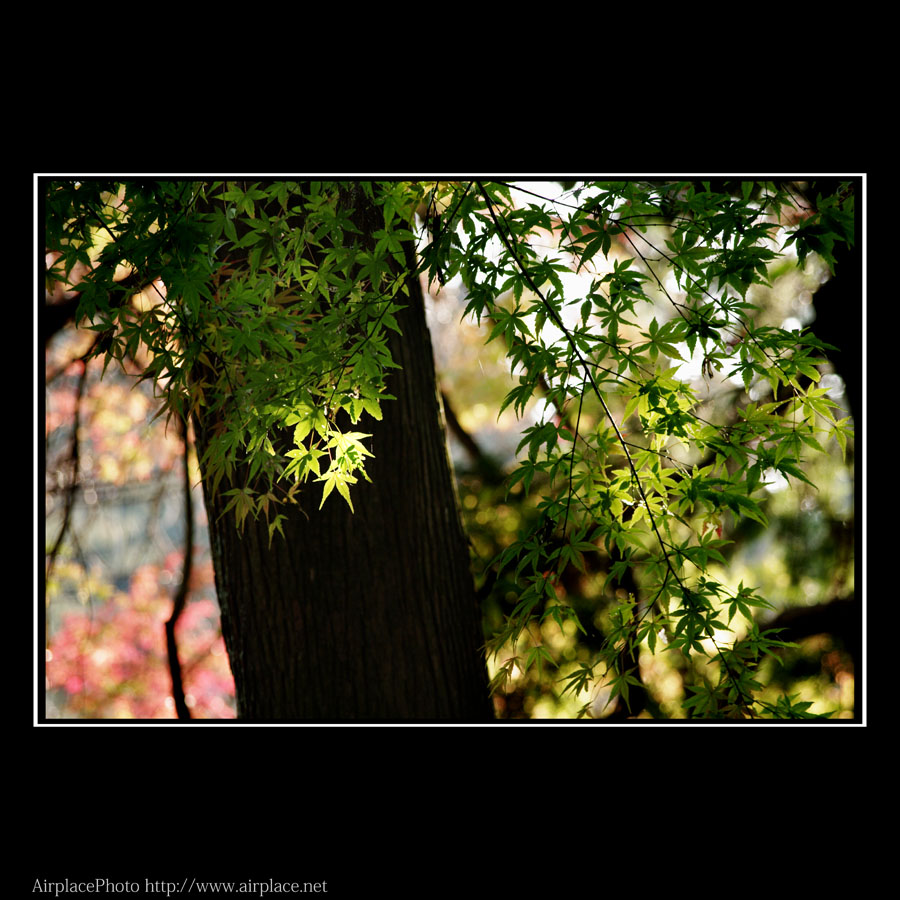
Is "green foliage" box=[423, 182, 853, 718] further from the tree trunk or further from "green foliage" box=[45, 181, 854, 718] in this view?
the tree trunk

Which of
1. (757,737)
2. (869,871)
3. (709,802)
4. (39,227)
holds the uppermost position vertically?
(39,227)

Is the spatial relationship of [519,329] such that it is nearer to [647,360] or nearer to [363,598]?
[647,360]

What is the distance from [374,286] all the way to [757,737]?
1.09 m

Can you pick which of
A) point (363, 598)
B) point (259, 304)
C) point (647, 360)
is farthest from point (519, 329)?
point (363, 598)

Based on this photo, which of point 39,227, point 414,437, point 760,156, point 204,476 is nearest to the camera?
point 760,156

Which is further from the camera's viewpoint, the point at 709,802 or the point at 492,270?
the point at 492,270

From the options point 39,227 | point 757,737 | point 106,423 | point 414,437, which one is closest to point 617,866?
point 757,737

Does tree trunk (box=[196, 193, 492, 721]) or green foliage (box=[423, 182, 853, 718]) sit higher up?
green foliage (box=[423, 182, 853, 718])

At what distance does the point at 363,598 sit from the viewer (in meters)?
2.02

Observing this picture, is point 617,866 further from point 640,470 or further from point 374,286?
point 374,286

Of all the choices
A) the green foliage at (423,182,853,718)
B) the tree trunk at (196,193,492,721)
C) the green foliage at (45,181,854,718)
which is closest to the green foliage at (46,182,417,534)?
the green foliage at (45,181,854,718)

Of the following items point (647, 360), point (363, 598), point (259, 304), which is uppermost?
point (259, 304)

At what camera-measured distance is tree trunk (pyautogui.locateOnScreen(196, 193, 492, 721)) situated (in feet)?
6.61

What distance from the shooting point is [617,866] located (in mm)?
1404
